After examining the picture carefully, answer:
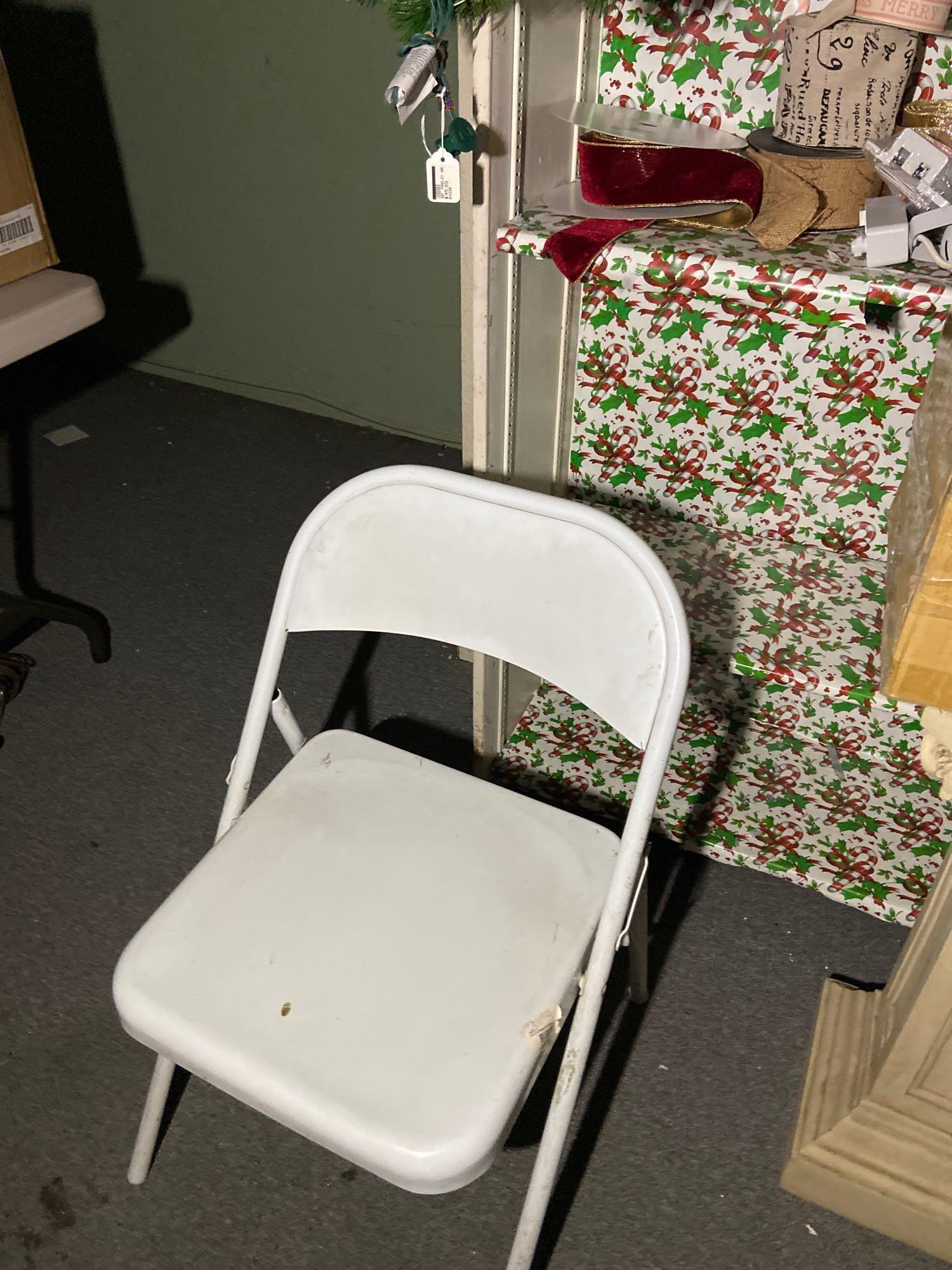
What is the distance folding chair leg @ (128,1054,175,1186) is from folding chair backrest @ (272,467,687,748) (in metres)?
0.54

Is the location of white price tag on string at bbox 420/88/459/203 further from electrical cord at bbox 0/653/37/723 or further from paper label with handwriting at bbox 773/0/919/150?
electrical cord at bbox 0/653/37/723

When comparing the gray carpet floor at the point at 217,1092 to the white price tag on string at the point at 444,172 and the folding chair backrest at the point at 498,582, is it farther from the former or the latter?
the white price tag on string at the point at 444,172

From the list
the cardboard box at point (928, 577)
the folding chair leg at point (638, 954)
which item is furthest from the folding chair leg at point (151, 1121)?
the cardboard box at point (928, 577)

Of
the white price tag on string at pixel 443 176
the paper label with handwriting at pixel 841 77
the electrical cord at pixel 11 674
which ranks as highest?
the paper label with handwriting at pixel 841 77

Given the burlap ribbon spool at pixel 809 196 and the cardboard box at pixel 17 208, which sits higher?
the burlap ribbon spool at pixel 809 196

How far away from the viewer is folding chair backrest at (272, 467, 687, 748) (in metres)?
0.92

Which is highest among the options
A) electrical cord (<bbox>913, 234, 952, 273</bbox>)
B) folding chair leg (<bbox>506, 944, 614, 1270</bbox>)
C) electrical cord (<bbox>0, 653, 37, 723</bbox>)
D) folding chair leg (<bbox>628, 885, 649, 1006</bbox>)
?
electrical cord (<bbox>913, 234, 952, 273</bbox>)

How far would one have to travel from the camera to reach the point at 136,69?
7.95 feet

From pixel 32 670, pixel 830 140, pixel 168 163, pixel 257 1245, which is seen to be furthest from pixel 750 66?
pixel 168 163

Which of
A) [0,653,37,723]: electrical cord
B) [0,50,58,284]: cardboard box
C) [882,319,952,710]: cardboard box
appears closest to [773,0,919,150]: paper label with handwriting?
[882,319,952,710]: cardboard box

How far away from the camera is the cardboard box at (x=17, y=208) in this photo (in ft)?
4.66

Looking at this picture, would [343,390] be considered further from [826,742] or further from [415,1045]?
[415,1045]

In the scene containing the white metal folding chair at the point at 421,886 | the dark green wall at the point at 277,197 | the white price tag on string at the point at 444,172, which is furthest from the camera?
the dark green wall at the point at 277,197

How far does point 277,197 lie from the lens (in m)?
2.44
